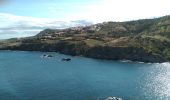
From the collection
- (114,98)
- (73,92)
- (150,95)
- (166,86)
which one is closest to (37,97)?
(73,92)

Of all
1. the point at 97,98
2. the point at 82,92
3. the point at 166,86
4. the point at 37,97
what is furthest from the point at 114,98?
the point at 166,86

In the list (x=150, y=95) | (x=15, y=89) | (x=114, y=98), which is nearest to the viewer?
(x=114, y=98)

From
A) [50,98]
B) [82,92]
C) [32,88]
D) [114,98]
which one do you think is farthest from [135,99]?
[32,88]

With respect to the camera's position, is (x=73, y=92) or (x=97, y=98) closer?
(x=97, y=98)

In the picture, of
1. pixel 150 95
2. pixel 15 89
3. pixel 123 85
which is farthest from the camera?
pixel 123 85

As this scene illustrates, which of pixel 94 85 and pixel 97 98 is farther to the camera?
pixel 94 85

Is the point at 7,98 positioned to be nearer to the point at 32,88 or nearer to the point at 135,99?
the point at 32,88

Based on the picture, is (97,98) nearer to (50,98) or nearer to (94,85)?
(50,98)

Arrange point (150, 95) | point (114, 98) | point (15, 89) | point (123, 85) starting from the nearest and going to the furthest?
point (114, 98), point (150, 95), point (15, 89), point (123, 85)
